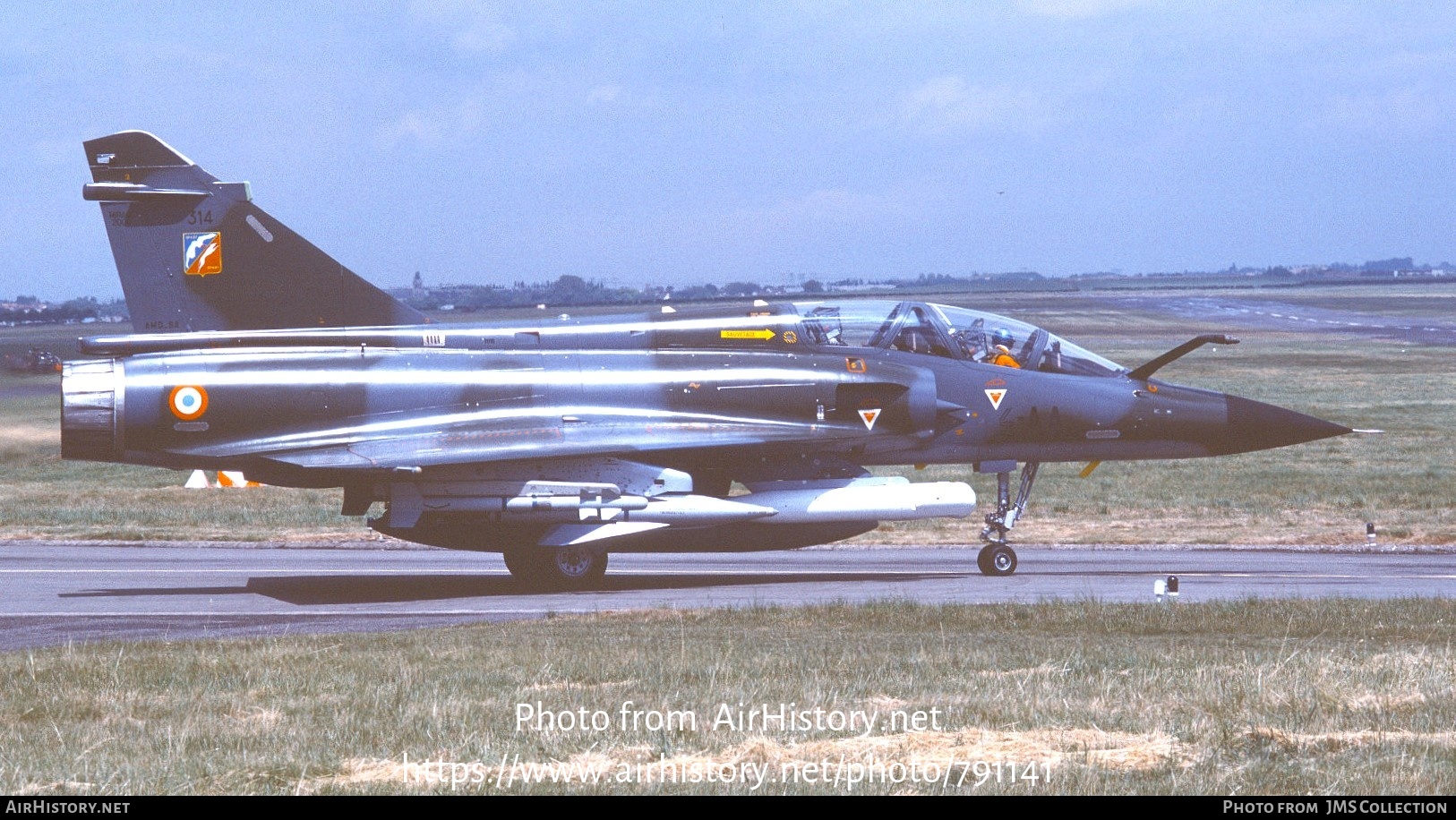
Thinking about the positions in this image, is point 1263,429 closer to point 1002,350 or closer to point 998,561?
point 1002,350

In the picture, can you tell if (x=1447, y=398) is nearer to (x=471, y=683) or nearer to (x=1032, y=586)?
(x=1032, y=586)

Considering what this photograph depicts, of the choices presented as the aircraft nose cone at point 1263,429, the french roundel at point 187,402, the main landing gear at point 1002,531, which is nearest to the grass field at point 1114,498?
the aircraft nose cone at point 1263,429

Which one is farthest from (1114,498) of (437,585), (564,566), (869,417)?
(437,585)

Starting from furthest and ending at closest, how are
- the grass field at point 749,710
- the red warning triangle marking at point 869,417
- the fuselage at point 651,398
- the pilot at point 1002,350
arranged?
1. the pilot at point 1002,350
2. the red warning triangle marking at point 869,417
3. the fuselage at point 651,398
4. the grass field at point 749,710

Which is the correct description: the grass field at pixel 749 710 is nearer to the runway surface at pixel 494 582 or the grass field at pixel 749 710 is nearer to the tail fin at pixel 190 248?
the runway surface at pixel 494 582

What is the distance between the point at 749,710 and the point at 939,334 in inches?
469

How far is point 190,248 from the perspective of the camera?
20.5 meters

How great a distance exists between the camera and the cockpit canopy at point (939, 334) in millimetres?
20906

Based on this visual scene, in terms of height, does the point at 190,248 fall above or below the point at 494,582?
above

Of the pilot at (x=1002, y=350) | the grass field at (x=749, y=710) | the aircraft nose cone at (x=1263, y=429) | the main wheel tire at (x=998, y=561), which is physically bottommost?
the main wheel tire at (x=998, y=561)

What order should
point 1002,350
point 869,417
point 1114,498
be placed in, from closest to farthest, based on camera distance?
point 869,417 → point 1002,350 → point 1114,498

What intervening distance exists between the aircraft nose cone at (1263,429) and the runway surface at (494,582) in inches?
70.8

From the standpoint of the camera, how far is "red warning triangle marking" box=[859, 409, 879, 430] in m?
20.3

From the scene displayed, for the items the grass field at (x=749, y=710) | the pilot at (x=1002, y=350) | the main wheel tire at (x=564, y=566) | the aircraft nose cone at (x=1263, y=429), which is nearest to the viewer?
the grass field at (x=749, y=710)
